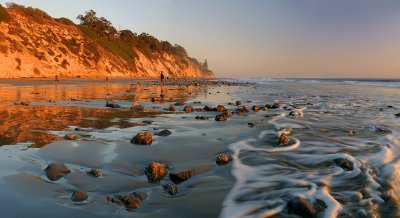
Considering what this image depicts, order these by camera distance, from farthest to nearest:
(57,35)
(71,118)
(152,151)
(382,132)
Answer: (57,35) → (71,118) → (382,132) → (152,151)

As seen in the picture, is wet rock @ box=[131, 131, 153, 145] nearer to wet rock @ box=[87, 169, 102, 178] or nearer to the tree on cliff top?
wet rock @ box=[87, 169, 102, 178]

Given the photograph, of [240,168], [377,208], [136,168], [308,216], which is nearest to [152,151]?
[136,168]

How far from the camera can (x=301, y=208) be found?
381cm

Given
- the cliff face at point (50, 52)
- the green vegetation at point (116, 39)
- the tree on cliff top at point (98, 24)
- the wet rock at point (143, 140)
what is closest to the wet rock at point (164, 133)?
the wet rock at point (143, 140)

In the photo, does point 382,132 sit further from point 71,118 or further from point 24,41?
point 24,41

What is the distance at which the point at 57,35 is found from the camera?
58.3 metres

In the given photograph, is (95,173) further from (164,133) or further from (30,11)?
(30,11)

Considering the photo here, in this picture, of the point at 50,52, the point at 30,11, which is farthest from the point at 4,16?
the point at 30,11

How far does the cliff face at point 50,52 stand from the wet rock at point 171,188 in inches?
1637

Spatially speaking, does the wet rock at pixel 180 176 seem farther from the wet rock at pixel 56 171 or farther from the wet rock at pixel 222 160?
the wet rock at pixel 56 171

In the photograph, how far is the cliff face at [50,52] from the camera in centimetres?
4183

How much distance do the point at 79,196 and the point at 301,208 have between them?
2754mm

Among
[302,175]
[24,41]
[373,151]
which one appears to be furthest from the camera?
[24,41]

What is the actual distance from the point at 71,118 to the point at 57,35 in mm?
54389
